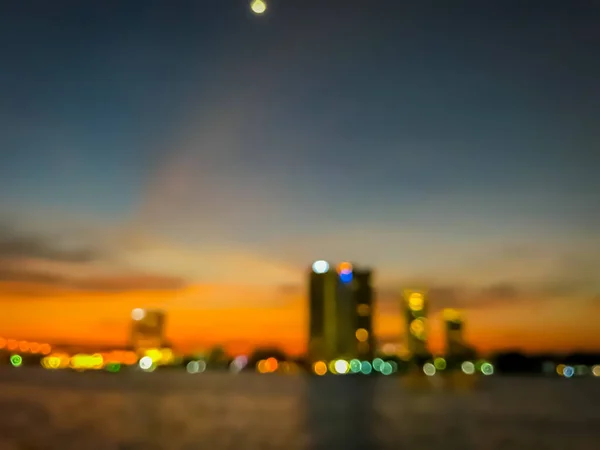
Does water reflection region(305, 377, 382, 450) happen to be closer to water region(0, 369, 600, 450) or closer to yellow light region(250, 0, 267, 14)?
water region(0, 369, 600, 450)

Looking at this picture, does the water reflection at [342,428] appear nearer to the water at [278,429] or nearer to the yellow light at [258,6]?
the water at [278,429]

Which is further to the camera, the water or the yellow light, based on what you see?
the water

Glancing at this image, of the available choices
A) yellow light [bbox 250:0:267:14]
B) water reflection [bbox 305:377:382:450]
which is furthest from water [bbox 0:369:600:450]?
yellow light [bbox 250:0:267:14]

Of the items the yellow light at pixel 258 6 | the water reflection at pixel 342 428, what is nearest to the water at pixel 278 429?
the water reflection at pixel 342 428

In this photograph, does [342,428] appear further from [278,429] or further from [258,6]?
[258,6]

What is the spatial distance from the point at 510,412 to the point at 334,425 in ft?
78.3

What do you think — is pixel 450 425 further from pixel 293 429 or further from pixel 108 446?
pixel 108 446

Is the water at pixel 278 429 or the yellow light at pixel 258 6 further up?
the yellow light at pixel 258 6

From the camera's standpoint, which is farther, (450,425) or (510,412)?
(510,412)

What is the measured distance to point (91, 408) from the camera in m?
60.1

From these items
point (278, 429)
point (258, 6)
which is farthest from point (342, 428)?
point (258, 6)

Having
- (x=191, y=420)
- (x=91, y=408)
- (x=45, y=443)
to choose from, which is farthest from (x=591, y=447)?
(x=91, y=408)

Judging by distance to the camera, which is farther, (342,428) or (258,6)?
(342,428)

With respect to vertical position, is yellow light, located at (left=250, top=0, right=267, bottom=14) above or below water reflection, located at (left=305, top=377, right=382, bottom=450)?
above
